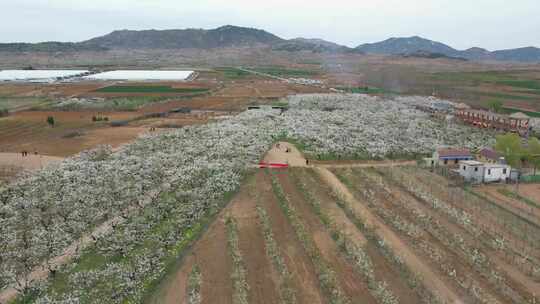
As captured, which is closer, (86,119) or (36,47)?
(86,119)

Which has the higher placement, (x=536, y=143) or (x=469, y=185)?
(x=536, y=143)

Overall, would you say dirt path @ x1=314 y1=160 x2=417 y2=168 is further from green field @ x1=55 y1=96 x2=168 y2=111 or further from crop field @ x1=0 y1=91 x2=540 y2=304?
green field @ x1=55 y1=96 x2=168 y2=111

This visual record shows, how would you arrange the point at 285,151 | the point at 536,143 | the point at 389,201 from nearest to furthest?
the point at 389,201
the point at 536,143
the point at 285,151

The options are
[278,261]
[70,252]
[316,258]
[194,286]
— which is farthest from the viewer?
[70,252]

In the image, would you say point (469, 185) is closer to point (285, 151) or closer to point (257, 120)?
point (285, 151)

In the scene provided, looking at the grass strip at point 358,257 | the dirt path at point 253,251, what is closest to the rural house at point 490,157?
the grass strip at point 358,257

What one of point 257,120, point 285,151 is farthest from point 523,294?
point 257,120

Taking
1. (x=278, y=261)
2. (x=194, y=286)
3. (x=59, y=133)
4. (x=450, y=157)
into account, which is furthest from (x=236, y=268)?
(x=59, y=133)

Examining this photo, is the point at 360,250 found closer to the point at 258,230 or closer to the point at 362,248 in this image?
the point at 362,248

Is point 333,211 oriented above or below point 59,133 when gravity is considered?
below
